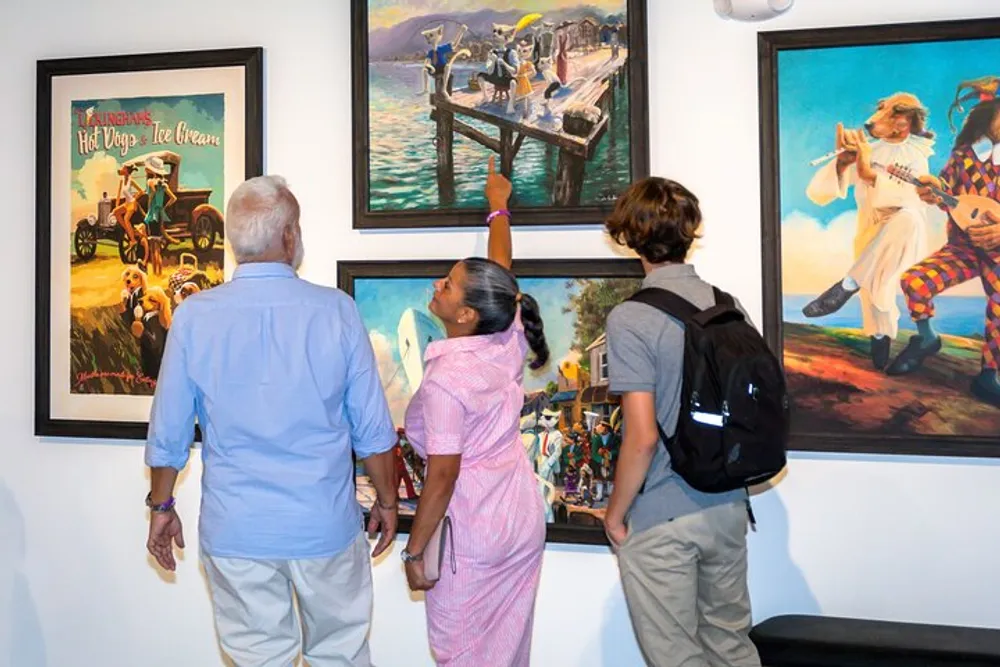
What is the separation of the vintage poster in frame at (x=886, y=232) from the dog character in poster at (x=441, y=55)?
0.85 metres

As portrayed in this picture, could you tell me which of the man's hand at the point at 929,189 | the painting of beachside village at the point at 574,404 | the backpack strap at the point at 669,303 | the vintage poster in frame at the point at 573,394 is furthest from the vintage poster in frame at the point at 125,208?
the man's hand at the point at 929,189

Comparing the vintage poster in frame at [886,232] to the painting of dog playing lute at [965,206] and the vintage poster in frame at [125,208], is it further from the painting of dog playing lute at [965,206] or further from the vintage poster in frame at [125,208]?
the vintage poster in frame at [125,208]

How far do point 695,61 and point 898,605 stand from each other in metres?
1.56

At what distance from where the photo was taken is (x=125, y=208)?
329 centimetres

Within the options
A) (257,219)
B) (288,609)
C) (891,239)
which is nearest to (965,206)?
(891,239)

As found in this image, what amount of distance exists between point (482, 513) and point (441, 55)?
135 centimetres

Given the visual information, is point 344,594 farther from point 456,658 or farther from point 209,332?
point 209,332

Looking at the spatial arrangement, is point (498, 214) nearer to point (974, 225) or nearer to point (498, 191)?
point (498, 191)

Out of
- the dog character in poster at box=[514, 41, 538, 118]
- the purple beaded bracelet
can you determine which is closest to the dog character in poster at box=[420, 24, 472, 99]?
the dog character in poster at box=[514, 41, 538, 118]

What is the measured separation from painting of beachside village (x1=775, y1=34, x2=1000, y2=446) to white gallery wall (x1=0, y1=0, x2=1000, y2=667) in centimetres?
10

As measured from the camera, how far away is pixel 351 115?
312 cm

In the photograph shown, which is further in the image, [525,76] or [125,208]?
[125,208]

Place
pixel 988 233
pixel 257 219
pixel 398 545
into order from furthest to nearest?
pixel 398 545, pixel 988 233, pixel 257 219

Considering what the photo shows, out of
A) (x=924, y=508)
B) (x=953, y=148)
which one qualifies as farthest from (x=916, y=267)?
(x=924, y=508)
